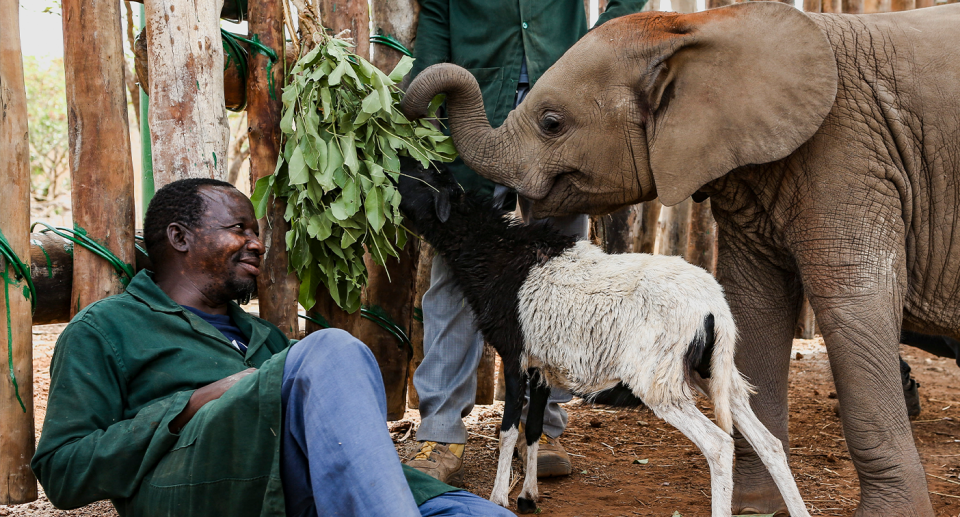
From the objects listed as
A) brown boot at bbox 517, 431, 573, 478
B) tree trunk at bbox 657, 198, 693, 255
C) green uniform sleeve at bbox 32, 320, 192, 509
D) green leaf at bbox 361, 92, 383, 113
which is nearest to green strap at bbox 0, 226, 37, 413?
green uniform sleeve at bbox 32, 320, 192, 509

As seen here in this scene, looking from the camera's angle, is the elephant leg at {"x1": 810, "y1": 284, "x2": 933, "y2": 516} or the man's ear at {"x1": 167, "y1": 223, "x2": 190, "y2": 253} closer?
the man's ear at {"x1": 167, "y1": 223, "x2": 190, "y2": 253}

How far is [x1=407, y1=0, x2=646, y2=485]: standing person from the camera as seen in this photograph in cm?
498

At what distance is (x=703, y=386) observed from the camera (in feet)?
14.3

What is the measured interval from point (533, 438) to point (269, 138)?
222cm

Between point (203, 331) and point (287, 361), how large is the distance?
0.82 metres

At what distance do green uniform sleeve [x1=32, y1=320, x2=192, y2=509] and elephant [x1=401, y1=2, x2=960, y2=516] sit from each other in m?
2.26

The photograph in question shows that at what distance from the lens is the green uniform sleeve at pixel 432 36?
5.25 meters

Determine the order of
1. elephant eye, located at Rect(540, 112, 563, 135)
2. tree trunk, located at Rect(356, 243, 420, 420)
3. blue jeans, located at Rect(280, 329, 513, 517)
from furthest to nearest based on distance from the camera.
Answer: tree trunk, located at Rect(356, 243, 420, 420), elephant eye, located at Rect(540, 112, 563, 135), blue jeans, located at Rect(280, 329, 513, 517)

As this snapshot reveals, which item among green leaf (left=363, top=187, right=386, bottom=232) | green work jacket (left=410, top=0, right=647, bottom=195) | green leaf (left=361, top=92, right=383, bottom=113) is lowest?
green leaf (left=363, top=187, right=386, bottom=232)

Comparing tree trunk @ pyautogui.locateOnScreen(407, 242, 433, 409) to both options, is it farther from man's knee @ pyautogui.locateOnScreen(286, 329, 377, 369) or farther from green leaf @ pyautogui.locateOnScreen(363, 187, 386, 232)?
man's knee @ pyautogui.locateOnScreen(286, 329, 377, 369)

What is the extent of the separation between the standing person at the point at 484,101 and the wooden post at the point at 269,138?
2.99 ft

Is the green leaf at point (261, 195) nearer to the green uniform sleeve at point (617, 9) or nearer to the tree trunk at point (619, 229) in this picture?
the green uniform sleeve at point (617, 9)

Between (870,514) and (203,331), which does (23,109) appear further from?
(870,514)

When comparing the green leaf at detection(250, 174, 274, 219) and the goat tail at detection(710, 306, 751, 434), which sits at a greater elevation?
the green leaf at detection(250, 174, 274, 219)
